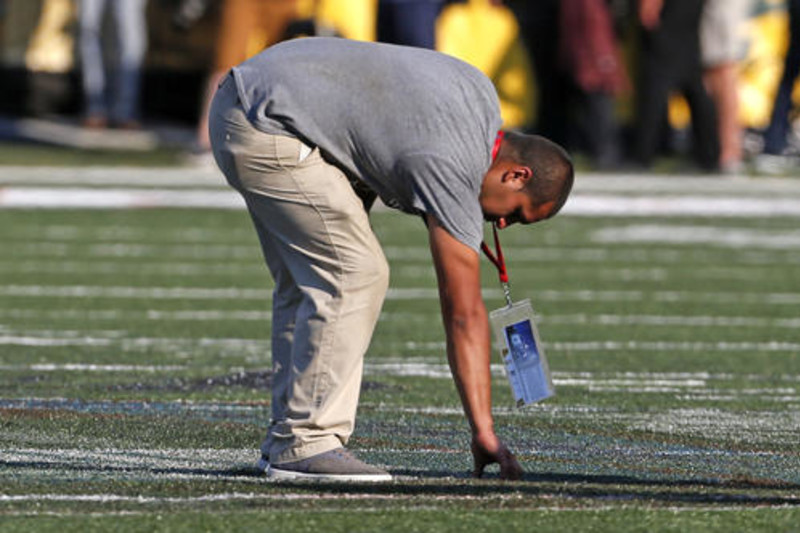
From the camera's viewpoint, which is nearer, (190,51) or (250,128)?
(250,128)

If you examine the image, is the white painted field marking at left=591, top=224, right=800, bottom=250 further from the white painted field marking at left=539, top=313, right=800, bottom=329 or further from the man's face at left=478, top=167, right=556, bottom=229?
the man's face at left=478, top=167, right=556, bottom=229

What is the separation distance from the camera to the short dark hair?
6.11 m

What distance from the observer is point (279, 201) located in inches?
245

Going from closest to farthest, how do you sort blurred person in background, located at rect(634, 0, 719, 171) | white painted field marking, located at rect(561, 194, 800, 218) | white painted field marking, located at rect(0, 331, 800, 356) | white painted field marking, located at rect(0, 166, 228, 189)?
white painted field marking, located at rect(0, 331, 800, 356), white painted field marking, located at rect(561, 194, 800, 218), white painted field marking, located at rect(0, 166, 228, 189), blurred person in background, located at rect(634, 0, 719, 171)

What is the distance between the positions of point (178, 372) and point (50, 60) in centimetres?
1270

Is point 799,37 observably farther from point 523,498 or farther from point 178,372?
point 523,498

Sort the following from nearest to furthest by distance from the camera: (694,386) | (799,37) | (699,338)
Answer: (694,386) < (699,338) < (799,37)

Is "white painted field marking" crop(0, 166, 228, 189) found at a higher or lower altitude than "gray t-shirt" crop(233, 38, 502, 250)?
lower

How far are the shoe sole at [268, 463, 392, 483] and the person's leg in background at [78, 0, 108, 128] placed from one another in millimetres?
13636

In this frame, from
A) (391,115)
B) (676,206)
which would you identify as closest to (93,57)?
(676,206)

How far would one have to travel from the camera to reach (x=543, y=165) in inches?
241

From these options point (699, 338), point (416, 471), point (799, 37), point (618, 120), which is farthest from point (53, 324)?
point (618, 120)

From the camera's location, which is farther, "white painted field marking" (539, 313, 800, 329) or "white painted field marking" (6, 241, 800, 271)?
"white painted field marking" (6, 241, 800, 271)

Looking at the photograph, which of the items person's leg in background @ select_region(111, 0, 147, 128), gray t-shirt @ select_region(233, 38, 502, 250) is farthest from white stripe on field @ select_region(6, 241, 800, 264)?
gray t-shirt @ select_region(233, 38, 502, 250)
